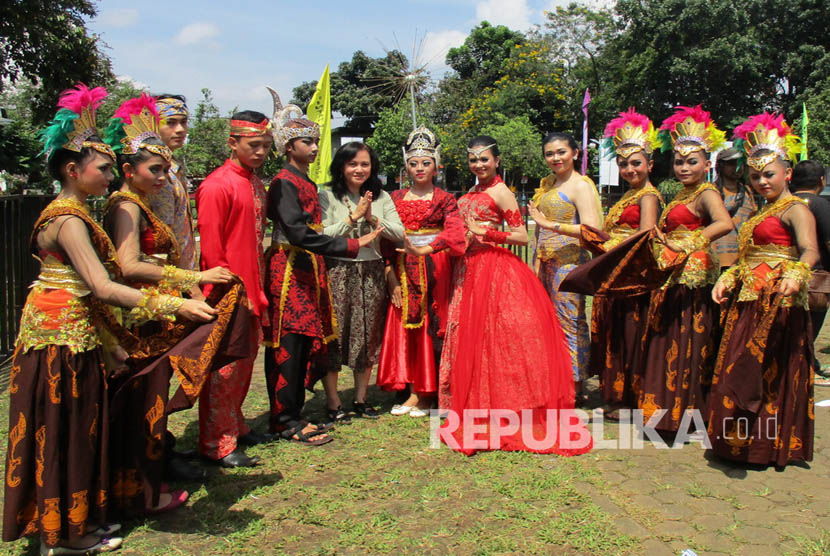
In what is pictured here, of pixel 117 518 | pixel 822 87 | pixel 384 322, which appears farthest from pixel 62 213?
pixel 822 87

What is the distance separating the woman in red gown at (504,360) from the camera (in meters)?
4.11

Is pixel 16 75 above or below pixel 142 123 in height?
above

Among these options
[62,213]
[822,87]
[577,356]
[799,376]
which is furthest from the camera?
[822,87]

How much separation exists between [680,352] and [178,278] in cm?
320

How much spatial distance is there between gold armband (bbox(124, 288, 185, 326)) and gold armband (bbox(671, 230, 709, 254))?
124 inches

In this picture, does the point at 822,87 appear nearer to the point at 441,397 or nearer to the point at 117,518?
the point at 441,397

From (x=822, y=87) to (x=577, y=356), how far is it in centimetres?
2403

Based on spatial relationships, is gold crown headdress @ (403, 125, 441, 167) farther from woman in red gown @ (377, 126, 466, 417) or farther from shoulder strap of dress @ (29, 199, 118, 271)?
shoulder strap of dress @ (29, 199, 118, 271)

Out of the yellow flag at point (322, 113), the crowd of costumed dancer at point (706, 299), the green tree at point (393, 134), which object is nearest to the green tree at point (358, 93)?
the green tree at point (393, 134)

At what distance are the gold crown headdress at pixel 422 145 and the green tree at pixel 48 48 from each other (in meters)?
10.5

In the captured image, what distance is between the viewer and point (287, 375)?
4.18 metres

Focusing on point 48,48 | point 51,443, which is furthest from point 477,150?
point 48,48

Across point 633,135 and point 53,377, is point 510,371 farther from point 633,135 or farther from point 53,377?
point 53,377

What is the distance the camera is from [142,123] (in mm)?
3191
